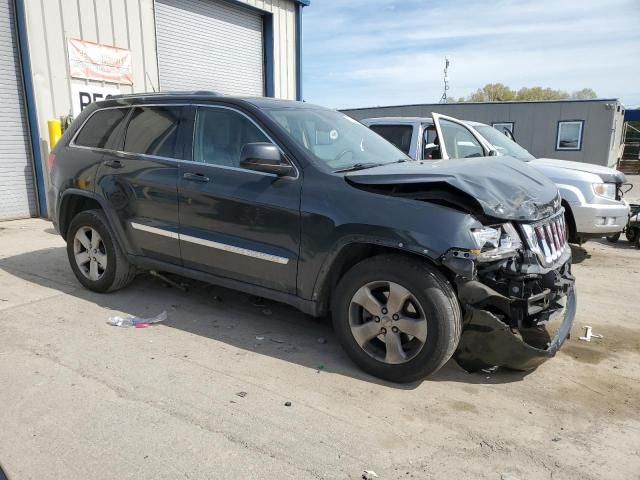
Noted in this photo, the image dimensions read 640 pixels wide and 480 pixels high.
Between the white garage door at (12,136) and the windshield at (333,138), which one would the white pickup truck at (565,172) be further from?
the white garage door at (12,136)

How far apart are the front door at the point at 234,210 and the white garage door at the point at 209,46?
742cm

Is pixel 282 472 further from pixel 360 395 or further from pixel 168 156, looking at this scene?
pixel 168 156

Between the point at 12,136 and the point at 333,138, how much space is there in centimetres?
707

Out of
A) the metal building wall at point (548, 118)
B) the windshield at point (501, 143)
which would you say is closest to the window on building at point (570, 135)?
the metal building wall at point (548, 118)

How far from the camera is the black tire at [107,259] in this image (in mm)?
4809

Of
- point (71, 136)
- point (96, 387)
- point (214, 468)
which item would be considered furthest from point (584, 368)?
point (71, 136)

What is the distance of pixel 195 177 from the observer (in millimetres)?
4141

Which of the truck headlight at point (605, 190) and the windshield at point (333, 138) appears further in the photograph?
the truck headlight at point (605, 190)

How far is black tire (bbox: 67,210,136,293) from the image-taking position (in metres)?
4.81

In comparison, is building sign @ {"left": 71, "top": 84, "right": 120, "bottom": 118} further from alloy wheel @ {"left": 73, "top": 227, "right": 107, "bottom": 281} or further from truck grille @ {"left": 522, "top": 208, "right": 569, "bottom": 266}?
truck grille @ {"left": 522, "top": 208, "right": 569, "bottom": 266}

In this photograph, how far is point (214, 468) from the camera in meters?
2.53

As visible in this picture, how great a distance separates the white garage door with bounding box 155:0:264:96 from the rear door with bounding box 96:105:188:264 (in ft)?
21.9

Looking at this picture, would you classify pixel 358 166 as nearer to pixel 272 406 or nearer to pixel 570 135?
pixel 272 406

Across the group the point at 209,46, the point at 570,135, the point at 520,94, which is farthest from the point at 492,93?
the point at 209,46
